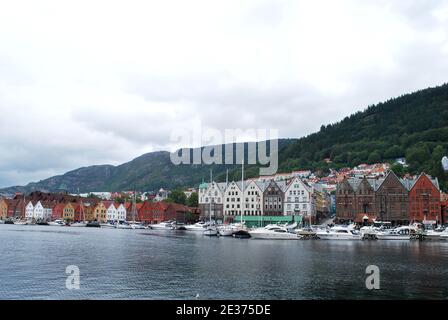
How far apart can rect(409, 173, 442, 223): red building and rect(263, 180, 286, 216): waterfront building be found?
28.5 metres

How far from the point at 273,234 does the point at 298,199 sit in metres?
33.6

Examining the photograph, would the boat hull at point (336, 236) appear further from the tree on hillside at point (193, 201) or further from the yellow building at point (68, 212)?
the yellow building at point (68, 212)

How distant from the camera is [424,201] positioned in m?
96.4

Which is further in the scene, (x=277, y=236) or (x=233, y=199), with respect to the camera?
(x=233, y=199)

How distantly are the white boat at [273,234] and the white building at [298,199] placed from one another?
29669 millimetres

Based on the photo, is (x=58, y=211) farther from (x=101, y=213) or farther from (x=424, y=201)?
(x=424, y=201)

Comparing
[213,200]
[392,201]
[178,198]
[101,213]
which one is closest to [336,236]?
[392,201]

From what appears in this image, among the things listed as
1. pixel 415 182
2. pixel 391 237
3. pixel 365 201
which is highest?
pixel 415 182

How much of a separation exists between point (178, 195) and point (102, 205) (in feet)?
93.8

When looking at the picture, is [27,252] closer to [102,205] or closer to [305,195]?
[305,195]

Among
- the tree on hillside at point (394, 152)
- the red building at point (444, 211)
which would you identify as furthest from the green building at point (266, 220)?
the tree on hillside at point (394, 152)

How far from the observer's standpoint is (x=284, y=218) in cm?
10600
